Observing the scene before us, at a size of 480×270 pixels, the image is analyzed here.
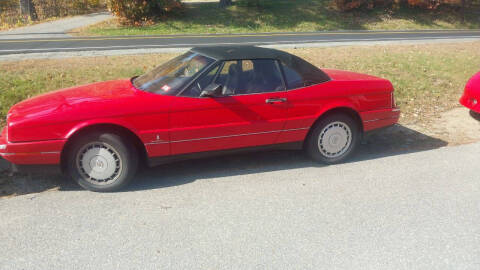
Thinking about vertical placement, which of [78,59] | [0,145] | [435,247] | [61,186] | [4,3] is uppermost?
[4,3]

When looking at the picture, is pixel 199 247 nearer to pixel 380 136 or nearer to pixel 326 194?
pixel 326 194

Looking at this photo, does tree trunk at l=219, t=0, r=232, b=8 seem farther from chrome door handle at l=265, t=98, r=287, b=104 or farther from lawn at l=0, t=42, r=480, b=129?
chrome door handle at l=265, t=98, r=287, b=104

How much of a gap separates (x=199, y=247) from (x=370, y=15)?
2501 cm

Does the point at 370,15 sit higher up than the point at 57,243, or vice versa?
the point at 370,15

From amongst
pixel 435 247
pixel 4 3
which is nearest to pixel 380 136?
pixel 435 247

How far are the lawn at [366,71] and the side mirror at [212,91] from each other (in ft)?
12.5

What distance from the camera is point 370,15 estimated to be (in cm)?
2530

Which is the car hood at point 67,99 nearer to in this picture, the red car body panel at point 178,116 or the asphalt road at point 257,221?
the red car body panel at point 178,116

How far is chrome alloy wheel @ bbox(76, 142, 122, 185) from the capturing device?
420 centimetres

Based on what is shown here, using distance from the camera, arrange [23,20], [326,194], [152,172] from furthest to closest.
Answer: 1. [23,20]
2. [152,172]
3. [326,194]

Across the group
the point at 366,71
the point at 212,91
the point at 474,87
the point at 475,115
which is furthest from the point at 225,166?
the point at 366,71

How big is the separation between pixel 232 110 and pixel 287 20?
770 inches

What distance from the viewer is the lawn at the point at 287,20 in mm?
19969

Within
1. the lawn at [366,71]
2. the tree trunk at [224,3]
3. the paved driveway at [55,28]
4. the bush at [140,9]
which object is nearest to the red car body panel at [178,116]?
the lawn at [366,71]
